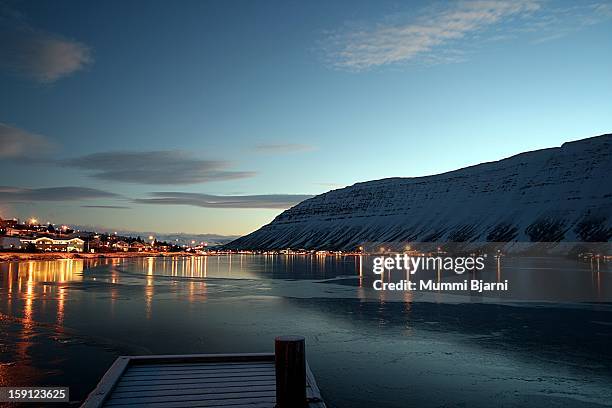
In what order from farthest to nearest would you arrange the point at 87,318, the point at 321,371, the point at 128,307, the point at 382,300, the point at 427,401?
the point at 382,300 → the point at 128,307 → the point at 87,318 → the point at 321,371 → the point at 427,401

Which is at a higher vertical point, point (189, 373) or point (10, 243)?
point (10, 243)

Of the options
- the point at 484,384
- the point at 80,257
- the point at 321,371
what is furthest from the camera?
the point at 80,257

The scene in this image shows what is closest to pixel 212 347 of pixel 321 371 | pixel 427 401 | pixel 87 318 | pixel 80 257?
pixel 321 371

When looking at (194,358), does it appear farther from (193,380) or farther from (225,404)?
(225,404)

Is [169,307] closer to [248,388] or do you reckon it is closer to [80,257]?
[248,388]

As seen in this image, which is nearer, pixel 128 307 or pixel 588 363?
pixel 588 363

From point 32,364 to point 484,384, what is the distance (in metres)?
13.9

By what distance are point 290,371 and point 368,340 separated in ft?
37.5

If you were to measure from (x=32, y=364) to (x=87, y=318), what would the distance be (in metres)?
10.4

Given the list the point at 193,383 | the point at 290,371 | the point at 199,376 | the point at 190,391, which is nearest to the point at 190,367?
the point at 199,376

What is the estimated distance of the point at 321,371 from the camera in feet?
50.2

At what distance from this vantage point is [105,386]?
11.0 meters

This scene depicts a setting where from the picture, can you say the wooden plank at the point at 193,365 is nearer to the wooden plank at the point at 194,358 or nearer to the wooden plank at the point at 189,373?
the wooden plank at the point at 194,358

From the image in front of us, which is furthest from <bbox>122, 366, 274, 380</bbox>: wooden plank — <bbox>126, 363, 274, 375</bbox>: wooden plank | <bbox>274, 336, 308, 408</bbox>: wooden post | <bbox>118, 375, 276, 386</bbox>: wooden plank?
<bbox>274, 336, 308, 408</bbox>: wooden post
